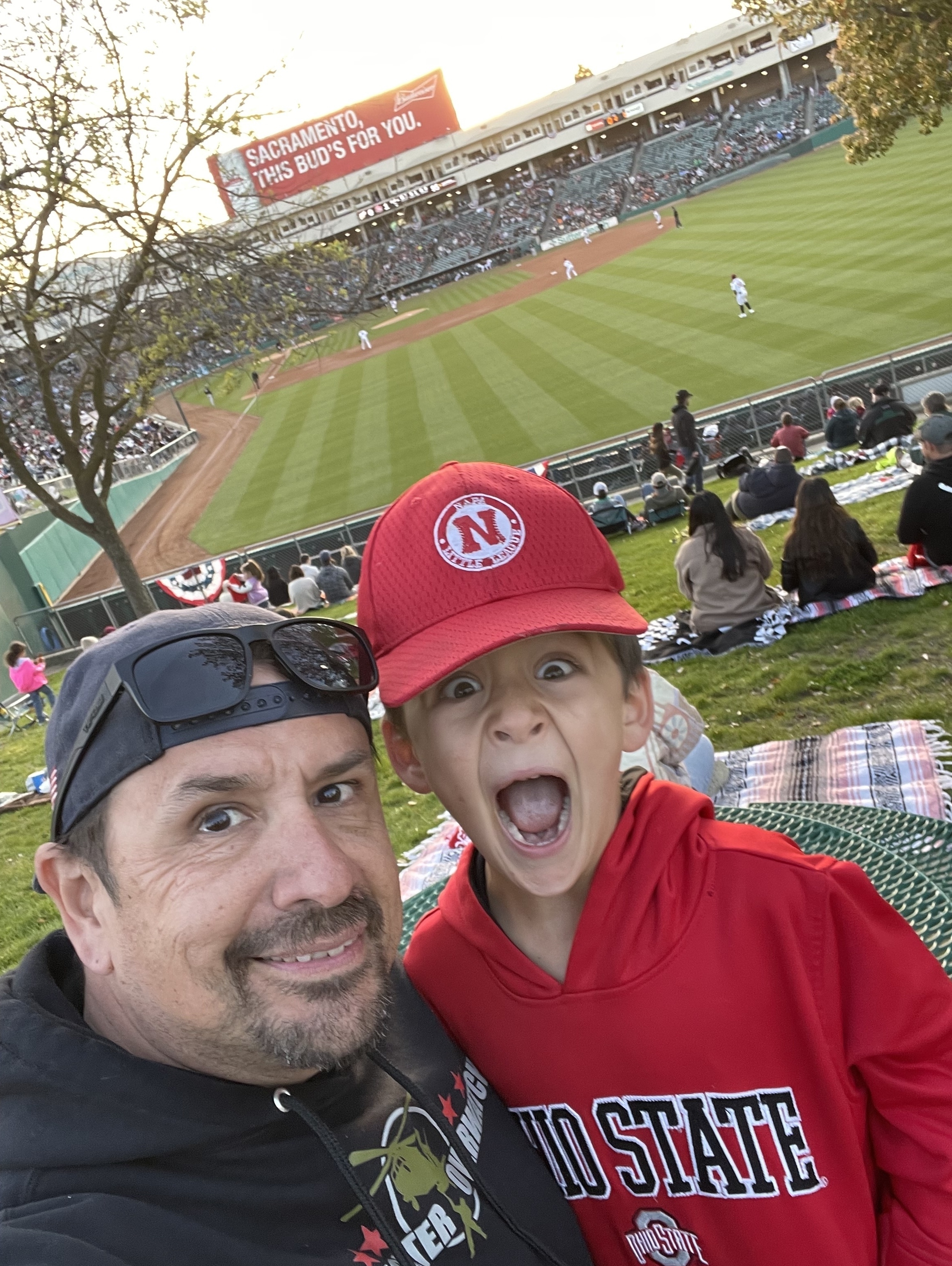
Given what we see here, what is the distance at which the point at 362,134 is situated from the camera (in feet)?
267

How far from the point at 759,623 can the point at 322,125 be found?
84823 mm

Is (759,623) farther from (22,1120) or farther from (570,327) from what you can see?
(570,327)

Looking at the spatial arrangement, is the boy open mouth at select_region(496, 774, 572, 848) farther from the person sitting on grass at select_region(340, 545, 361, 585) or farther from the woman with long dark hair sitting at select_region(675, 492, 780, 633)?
the person sitting on grass at select_region(340, 545, 361, 585)

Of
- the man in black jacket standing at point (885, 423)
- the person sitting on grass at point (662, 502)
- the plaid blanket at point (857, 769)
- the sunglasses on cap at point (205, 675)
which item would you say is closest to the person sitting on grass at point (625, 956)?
the sunglasses on cap at point (205, 675)

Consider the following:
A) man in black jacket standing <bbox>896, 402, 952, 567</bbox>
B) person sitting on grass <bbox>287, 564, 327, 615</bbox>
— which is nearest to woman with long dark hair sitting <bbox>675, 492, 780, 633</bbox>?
man in black jacket standing <bbox>896, 402, 952, 567</bbox>

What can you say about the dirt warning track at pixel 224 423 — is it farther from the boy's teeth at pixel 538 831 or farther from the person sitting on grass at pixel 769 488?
the boy's teeth at pixel 538 831

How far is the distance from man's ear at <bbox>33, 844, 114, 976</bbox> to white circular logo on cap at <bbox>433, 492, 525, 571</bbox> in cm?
89

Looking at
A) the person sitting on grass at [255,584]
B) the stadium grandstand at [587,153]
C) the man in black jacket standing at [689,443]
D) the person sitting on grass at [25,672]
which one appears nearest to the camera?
the person sitting on grass at [25,672]

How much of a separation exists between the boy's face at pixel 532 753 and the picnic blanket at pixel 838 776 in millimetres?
2610

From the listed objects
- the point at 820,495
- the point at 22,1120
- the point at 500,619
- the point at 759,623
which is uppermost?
the point at 500,619

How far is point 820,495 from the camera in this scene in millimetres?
8164

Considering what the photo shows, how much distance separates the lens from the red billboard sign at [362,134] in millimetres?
80000

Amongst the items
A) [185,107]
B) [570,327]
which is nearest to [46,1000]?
[185,107]

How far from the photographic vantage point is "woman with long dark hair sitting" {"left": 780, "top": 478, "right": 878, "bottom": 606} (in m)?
8.02
